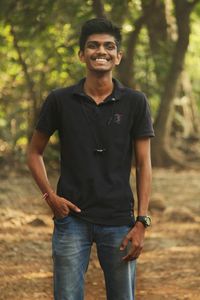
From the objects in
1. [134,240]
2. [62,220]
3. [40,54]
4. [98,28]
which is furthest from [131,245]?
[40,54]

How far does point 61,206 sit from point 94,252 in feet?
14.9

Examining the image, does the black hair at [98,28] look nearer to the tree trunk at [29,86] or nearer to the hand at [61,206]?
the hand at [61,206]

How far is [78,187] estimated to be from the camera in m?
3.46

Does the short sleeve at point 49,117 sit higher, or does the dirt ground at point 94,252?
the short sleeve at point 49,117

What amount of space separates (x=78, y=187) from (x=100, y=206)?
152 mm

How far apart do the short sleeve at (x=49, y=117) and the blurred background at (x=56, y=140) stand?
2724mm

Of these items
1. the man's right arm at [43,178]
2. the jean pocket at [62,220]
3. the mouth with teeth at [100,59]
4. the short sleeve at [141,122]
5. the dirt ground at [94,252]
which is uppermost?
the mouth with teeth at [100,59]

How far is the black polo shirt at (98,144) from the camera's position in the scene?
3436 mm

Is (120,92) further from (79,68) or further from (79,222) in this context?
(79,68)

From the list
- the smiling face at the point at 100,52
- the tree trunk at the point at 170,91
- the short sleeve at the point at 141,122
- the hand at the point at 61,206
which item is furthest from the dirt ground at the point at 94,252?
the tree trunk at the point at 170,91

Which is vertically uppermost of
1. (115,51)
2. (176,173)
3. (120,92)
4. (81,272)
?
(115,51)

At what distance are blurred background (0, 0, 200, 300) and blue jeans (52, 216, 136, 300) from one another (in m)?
2.55

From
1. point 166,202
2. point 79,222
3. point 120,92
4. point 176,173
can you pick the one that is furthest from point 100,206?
point 176,173

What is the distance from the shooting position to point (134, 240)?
3.42 m
